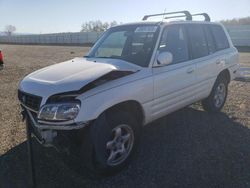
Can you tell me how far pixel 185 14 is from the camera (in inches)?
229

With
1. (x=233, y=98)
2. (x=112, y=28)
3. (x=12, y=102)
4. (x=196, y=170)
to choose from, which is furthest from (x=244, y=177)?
(x=12, y=102)

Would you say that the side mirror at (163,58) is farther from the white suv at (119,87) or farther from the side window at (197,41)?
the side window at (197,41)

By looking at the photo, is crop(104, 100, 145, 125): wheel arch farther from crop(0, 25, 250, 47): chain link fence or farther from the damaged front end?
crop(0, 25, 250, 47): chain link fence

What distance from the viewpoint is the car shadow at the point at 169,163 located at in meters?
3.67

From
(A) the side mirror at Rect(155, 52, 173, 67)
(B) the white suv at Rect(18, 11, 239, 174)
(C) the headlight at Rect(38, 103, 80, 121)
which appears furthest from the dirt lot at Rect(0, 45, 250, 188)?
(A) the side mirror at Rect(155, 52, 173, 67)

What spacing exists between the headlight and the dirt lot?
2.89 ft

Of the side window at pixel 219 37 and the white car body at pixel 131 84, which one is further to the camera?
the side window at pixel 219 37

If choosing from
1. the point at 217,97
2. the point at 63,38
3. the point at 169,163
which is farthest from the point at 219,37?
the point at 63,38

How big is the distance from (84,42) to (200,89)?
4222cm

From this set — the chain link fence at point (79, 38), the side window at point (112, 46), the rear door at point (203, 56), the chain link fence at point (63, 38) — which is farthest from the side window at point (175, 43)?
the chain link fence at point (63, 38)

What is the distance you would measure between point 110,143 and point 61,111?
810mm

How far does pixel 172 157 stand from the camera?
14.1 ft

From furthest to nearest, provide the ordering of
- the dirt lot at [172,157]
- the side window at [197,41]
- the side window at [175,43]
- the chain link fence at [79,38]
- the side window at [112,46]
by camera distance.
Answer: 1. the chain link fence at [79,38]
2. the side window at [197,41]
3. the side window at [112,46]
4. the side window at [175,43]
5. the dirt lot at [172,157]

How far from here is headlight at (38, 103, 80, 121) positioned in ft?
11.0
